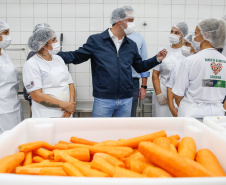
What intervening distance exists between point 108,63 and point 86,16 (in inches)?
67.4

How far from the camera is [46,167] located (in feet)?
2.43

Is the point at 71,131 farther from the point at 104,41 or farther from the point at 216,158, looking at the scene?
the point at 104,41

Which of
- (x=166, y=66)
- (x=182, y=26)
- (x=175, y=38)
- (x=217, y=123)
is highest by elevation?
(x=182, y=26)

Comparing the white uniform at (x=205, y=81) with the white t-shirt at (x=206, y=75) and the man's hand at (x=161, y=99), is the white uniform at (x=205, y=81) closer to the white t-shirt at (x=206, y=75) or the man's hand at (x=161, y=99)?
the white t-shirt at (x=206, y=75)

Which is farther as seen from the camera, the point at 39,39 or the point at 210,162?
the point at 39,39

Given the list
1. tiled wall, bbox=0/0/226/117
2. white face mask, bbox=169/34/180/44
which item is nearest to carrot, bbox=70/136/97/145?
white face mask, bbox=169/34/180/44

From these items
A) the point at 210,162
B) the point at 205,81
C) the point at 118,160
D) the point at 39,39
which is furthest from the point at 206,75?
the point at 39,39

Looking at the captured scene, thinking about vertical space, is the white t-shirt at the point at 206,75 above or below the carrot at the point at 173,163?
above

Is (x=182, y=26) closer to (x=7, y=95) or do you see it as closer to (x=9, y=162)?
(x=7, y=95)

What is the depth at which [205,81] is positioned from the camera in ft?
5.01

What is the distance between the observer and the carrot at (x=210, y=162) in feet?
2.32

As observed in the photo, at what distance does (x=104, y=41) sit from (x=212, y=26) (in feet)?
2.80

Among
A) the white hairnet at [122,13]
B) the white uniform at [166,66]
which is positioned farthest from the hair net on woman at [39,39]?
the white uniform at [166,66]

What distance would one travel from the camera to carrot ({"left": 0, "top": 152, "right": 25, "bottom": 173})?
700 millimetres
